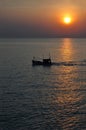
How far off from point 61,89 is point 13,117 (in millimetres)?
27862

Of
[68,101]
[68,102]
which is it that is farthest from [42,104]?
[68,101]

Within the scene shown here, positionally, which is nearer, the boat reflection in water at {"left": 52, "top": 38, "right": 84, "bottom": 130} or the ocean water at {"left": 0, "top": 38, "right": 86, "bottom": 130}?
the ocean water at {"left": 0, "top": 38, "right": 86, "bottom": 130}

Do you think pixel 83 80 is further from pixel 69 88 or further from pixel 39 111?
pixel 39 111

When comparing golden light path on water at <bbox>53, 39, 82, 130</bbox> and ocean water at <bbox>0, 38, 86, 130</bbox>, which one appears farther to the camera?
golden light path on water at <bbox>53, 39, 82, 130</bbox>

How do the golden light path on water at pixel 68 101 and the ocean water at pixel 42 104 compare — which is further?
the golden light path on water at pixel 68 101

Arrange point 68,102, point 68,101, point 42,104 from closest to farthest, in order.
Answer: point 42,104, point 68,102, point 68,101

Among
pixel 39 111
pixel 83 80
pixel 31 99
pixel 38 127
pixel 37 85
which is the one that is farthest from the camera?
pixel 83 80

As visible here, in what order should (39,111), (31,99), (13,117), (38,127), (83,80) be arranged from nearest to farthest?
(38,127)
(13,117)
(39,111)
(31,99)
(83,80)

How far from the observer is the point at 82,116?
179 feet

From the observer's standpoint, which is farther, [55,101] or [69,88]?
[69,88]

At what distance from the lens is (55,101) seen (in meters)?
65.2

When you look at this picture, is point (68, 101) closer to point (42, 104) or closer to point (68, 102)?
point (68, 102)

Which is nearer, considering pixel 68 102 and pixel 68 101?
pixel 68 102

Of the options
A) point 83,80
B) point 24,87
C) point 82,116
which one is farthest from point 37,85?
point 82,116
